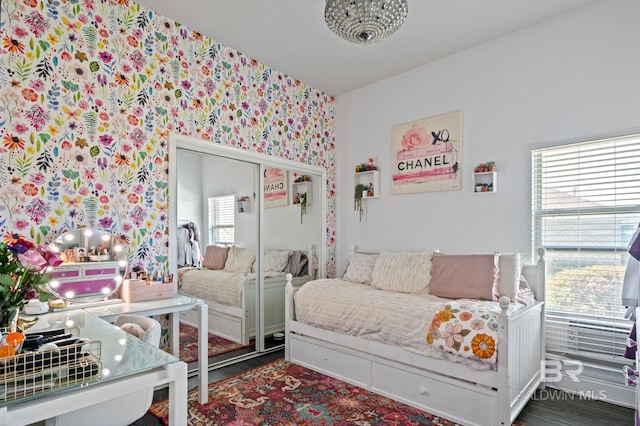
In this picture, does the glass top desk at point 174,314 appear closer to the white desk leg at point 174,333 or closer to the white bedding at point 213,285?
the white desk leg at point 174,333

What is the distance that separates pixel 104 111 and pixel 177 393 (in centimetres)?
210

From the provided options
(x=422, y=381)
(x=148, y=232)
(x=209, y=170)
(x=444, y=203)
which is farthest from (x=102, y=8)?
(x=422, y=381)

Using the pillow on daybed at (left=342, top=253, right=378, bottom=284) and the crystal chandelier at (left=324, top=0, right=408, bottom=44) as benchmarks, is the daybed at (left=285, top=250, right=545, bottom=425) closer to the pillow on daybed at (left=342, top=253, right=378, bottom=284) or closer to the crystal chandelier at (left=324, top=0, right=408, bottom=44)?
the pillow on daybed at (left=342, top=253, right=378, bottom=284)

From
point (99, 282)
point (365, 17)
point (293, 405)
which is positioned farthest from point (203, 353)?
point (365, 17)

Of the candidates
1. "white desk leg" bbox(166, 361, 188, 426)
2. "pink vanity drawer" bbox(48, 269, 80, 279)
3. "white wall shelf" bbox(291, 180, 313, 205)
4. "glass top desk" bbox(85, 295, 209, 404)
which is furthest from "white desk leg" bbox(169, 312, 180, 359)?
"white wall shelf" bbox(291, 180, 313, 205)

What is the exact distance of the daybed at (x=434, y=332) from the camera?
2.14m

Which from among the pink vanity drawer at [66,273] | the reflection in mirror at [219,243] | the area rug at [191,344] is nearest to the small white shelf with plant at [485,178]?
the reflection in mirror at [219,243]

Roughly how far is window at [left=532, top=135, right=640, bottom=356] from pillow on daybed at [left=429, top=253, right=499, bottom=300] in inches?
18.9

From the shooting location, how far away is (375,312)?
2623 millimetres

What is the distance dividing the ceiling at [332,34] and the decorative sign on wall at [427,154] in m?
0.60

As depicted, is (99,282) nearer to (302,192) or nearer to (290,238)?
(290,238)

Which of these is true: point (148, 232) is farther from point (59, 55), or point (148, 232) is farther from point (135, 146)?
point (59, 55)

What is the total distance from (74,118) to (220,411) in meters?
2.08

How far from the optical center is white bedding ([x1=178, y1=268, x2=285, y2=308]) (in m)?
2.99
